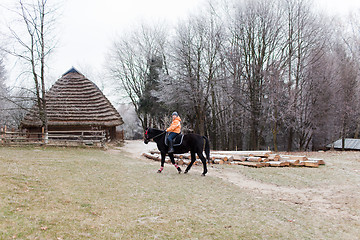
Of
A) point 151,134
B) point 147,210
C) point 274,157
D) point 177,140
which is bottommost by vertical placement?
point 147,210

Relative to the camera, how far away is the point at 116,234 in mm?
4945

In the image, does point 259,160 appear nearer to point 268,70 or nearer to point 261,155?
point 261,155

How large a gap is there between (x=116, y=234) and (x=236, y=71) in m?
23.5

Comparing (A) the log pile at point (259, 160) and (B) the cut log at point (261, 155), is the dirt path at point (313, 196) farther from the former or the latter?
(B) the cut log at point (261, 155)

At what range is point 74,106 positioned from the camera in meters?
24.0

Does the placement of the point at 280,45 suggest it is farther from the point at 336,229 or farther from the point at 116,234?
the point at 116,234

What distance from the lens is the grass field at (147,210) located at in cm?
509

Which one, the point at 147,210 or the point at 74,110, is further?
the point at 74,110

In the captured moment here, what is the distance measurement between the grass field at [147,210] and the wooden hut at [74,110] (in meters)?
13.8

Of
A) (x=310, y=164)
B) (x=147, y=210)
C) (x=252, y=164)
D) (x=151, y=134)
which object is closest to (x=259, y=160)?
(x=252, y=164)

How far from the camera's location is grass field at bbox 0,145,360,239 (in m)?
5.09

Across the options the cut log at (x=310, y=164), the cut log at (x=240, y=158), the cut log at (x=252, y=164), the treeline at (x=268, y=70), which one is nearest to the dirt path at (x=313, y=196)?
the cut log at (x=252, y=164)

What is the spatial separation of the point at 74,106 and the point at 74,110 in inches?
20.0

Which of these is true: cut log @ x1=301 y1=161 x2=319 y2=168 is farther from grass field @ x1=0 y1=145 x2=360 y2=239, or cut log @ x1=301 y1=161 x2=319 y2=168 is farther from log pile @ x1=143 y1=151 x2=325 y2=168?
grass field @ x1=0 y1=145 x2=360 y2=239
